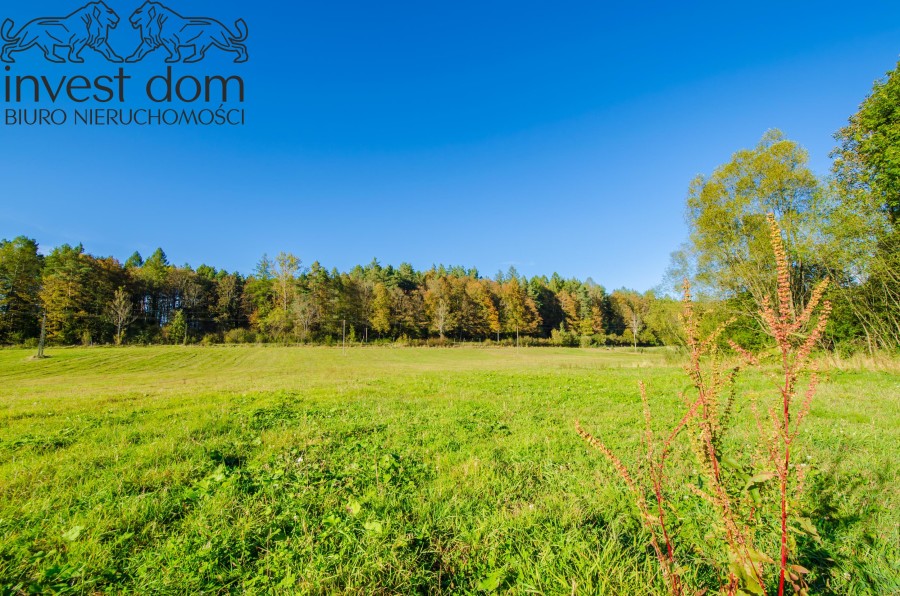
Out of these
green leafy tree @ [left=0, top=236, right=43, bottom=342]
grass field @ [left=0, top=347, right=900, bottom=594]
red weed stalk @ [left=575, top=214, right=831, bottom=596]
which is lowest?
grass field @ [left=0, top=347, right=900, bottom=594]

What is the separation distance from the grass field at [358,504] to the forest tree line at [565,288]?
256 cm

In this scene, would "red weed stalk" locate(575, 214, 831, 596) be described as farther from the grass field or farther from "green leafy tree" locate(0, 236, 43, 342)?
"green leafy tree" locate(0, 236, 43, 342)

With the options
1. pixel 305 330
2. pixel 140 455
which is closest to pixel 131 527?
pixel 140 455

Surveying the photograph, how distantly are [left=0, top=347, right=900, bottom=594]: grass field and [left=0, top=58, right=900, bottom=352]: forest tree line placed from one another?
101 inches

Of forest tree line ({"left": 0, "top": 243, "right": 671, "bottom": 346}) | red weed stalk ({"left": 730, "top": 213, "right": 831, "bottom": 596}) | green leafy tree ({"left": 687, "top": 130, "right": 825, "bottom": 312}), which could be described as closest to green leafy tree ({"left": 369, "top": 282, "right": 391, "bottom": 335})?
forest tree line ({"left": 0, "top": 243, "right": 671, "bottom": 346})

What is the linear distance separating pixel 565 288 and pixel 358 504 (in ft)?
356

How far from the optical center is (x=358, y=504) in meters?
3.66

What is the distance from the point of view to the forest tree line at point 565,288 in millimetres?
17453

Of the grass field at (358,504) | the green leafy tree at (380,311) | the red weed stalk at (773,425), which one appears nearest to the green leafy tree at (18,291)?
the green leafy tree at (380,311)

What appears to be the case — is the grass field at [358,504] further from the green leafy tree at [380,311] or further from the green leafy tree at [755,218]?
the green leafy tree at [380,311]

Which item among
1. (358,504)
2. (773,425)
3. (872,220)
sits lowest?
(358,504)

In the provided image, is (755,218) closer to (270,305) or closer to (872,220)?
(872,220)

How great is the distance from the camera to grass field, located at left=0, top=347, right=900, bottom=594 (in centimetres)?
282

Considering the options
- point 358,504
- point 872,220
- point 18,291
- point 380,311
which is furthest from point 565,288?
point 18,291
